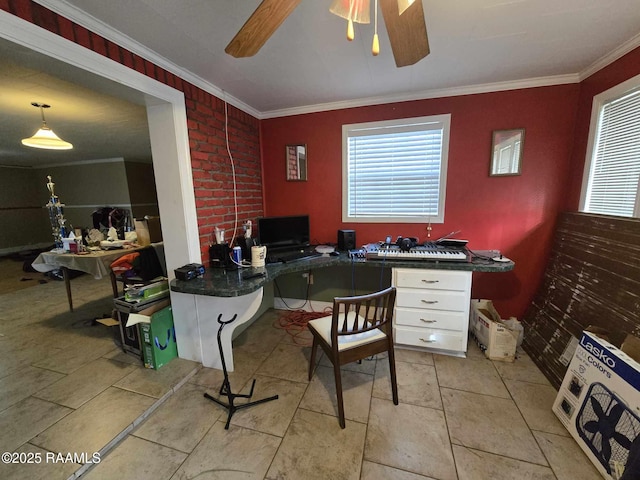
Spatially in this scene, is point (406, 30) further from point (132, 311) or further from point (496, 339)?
point (132, 311)

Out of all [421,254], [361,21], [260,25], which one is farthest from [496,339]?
[260,25]

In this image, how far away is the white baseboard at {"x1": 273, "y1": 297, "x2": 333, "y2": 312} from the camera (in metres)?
2.91

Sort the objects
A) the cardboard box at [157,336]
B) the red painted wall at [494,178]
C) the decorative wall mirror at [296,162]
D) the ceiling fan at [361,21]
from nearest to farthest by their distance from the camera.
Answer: the ceiling fan at [361,21] → the cardboard box at [157,336] → the red painted wall at [494,178] → the decorative wall mirror at [296,162]

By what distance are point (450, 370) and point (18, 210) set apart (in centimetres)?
1025

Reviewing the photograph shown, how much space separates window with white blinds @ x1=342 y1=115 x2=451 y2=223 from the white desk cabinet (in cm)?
75

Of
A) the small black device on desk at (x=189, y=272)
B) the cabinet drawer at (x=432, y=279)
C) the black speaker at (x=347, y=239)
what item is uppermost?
the black speaker at (x=347, y=239)

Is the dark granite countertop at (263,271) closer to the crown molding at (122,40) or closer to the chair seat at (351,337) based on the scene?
the chair seat at (351,337)

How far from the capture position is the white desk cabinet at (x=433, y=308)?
1962 mm

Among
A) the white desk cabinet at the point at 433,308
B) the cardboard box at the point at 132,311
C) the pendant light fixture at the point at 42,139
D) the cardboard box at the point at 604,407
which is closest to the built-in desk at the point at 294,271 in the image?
the white desk cabinet at the point at 433,308

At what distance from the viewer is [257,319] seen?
2801mm

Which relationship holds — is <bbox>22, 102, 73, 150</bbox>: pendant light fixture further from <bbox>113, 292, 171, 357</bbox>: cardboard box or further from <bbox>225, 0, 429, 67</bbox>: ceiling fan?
<bbox>225, 0, 429, 67</bbox>: ceiling fan

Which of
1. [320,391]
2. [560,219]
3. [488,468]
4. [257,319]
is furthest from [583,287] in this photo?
[257,319]

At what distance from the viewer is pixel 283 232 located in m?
2.49

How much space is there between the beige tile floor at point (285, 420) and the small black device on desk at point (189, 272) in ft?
2.56
